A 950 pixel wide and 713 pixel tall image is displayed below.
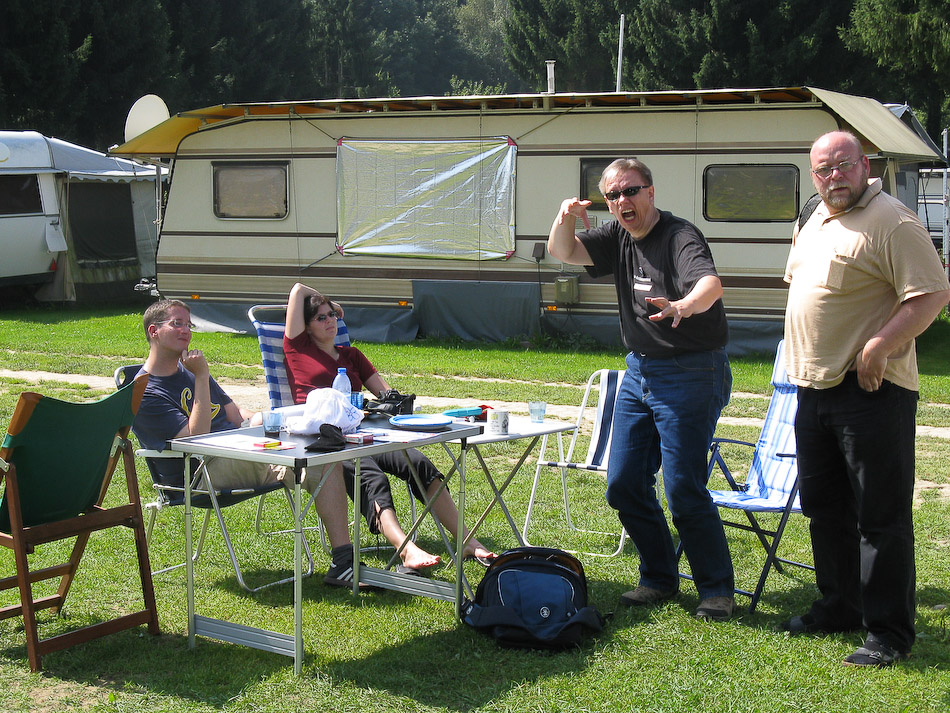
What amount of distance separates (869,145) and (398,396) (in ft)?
22.6

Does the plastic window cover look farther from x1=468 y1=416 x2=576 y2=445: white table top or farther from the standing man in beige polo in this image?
the standing man in beige polo

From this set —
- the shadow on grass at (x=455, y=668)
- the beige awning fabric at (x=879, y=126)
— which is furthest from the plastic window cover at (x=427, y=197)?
the shadow on grass at (x=455, y=668)

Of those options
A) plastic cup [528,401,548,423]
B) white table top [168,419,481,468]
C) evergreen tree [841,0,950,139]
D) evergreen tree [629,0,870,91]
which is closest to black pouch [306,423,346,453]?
white table top [168,419,481,468]

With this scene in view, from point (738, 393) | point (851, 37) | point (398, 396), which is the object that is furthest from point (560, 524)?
point (851, 37)

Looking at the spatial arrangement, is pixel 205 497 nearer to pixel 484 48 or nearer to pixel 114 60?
pixel 114 60

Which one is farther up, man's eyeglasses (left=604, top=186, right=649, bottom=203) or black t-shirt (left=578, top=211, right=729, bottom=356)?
man's eyeglasses (left=604, top=186, right=649, bottom=203)

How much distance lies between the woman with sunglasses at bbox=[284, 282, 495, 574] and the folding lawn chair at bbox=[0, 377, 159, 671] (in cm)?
107

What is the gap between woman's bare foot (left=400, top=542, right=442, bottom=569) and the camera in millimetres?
4324

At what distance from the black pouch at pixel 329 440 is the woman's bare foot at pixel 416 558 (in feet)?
3.23

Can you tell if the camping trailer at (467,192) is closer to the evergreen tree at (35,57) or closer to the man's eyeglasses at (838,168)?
the man's eyeglasses at (838,168)

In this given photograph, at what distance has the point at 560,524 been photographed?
5164 mm

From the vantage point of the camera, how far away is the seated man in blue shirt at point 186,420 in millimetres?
4234

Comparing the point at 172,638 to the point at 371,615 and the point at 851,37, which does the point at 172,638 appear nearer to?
the point at 371,615

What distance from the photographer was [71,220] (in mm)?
14922
